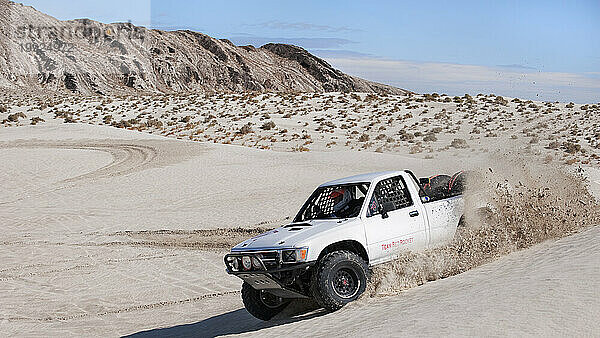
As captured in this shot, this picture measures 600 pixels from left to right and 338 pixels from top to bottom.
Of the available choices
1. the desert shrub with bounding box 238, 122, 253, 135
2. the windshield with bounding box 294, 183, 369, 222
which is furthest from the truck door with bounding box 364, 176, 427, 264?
the desert shrub with bounding box 238, 122, 253, 135

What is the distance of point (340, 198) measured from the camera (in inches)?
367

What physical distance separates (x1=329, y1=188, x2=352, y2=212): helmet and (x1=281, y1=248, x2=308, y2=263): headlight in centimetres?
153

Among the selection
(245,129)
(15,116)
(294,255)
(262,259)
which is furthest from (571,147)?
(15,116)

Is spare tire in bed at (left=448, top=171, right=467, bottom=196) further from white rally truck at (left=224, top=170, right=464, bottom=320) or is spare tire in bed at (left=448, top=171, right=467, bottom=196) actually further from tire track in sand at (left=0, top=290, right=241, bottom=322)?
tire track in sand at (left=0, top=290, right=241, bottom=322)

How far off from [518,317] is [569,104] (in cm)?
4843

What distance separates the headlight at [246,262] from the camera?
808 centimetres

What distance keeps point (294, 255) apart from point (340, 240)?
Answer: 67cm

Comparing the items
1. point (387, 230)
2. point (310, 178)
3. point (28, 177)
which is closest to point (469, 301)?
point (387, 230)

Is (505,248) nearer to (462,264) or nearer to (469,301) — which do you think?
(462,264)

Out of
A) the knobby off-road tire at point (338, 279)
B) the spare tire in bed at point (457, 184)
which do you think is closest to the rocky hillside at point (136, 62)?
the spare tire in bed at point (457, 184)

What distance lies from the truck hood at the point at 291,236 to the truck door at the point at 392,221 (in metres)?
0.41

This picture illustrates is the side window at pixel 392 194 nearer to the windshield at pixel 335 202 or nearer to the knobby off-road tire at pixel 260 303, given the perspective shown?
the windshield at pixel 335 202

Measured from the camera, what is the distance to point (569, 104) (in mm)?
50406

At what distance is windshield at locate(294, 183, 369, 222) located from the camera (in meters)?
9.12
